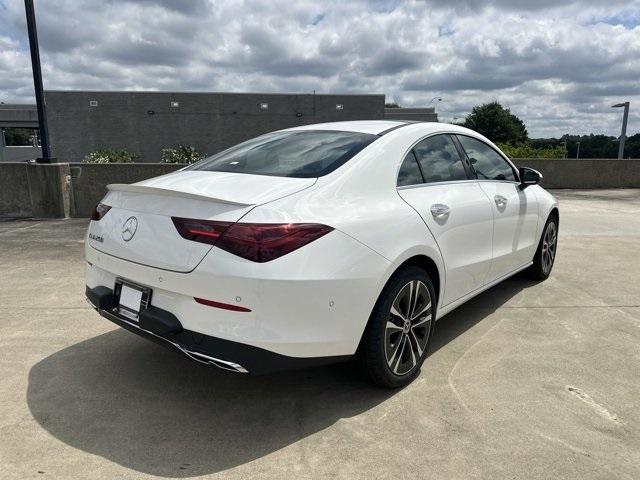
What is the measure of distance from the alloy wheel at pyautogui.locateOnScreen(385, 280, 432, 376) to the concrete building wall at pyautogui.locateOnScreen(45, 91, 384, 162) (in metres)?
28.0

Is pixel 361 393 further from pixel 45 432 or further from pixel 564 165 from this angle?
pixel 564 165

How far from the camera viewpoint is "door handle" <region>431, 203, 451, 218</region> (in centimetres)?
331

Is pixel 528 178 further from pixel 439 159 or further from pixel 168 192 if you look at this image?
pixel 168 192

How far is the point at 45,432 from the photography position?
2.68m

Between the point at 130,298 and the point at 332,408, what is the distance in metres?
1.30

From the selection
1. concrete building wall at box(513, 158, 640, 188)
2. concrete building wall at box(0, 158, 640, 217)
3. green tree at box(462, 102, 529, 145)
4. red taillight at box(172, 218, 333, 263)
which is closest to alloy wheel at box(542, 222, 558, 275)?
red taillight at box(172, 218, 333, 263)

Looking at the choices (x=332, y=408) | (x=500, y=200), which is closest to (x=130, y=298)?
(x=332, y=408)

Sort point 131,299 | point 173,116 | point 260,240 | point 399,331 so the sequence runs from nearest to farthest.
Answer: point 260,240 < point 131,299 < point 399,331 < point 173,116

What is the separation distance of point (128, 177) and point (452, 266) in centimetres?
780

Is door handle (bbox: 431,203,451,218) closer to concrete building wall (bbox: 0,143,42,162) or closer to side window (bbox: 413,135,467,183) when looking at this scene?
side window (bbox: 413,135,467,183)

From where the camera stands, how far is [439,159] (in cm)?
372

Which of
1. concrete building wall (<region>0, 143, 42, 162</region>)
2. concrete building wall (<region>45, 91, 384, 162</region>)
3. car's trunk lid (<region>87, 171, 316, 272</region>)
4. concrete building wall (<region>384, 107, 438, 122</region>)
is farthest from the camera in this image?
concrete building wall (<region>0, 143, 42, 162</region>)

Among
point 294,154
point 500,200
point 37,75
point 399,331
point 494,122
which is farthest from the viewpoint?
point 494,122

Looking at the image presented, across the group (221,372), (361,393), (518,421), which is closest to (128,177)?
(221,372)
